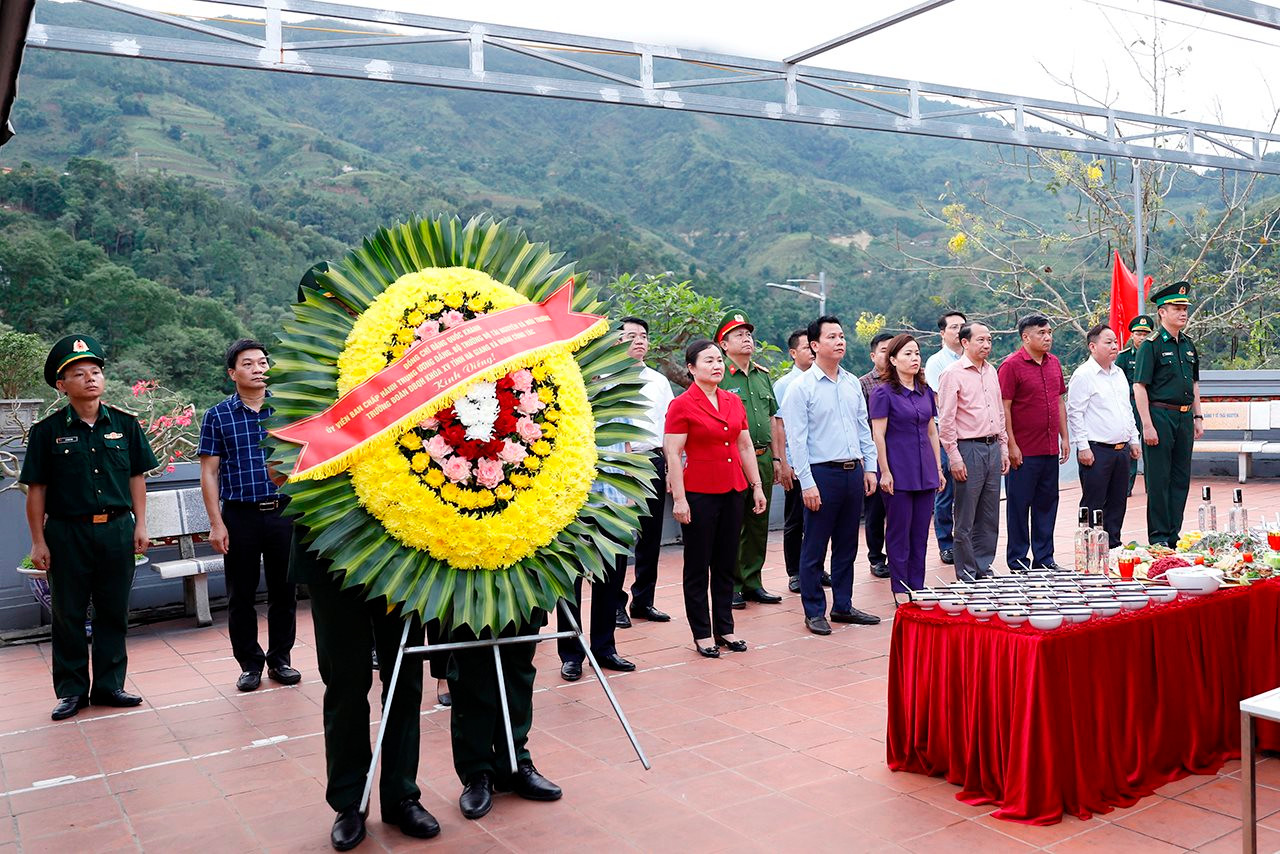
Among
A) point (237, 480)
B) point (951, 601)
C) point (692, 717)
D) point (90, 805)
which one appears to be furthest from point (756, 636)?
point (90, 805)

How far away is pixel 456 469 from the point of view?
3.06 meters

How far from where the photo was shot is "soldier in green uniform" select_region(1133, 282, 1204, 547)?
23.1ft

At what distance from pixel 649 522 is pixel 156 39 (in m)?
3.83

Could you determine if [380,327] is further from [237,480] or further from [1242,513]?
[1242,513]

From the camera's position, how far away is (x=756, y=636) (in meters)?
5.75

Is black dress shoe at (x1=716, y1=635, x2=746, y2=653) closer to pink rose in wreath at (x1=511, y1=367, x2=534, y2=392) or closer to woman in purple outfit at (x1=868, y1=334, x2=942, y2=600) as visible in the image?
woman in purple outfit at (x1=868, y1=334, x2=942, y2=600)

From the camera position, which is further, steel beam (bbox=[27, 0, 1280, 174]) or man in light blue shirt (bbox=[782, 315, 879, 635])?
steel beam (bbox=[27, 0, 1280, 174])

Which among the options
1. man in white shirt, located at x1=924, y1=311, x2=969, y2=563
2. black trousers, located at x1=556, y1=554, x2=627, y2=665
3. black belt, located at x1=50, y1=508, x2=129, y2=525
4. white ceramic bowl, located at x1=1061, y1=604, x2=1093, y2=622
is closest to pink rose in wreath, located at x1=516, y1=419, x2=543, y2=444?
white ceramic bowl, located at x1=1061, y1=604, x2=1093, y2=622

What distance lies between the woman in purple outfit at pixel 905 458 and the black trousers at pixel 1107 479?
152 cm

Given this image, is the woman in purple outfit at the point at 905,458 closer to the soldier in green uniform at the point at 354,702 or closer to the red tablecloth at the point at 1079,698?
the red tablecloth at the point at 1079,698

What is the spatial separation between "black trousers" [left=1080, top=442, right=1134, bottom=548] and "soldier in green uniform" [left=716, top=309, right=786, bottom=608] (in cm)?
206

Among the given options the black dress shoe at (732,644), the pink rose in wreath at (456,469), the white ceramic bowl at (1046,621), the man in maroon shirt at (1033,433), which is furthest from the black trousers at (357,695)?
the man in maroon shirt at (1033,433)

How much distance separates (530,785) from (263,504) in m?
2.35

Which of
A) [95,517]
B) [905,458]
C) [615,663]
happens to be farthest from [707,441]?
[95,517]
